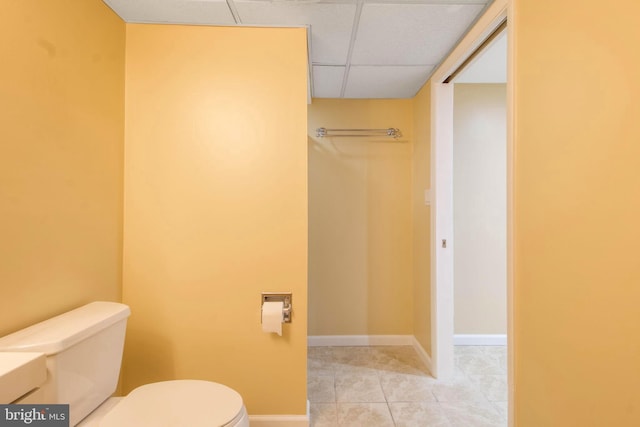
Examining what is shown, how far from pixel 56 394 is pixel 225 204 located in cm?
94

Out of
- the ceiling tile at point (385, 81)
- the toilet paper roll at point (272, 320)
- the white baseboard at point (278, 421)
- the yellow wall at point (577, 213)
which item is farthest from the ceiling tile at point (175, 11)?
the white baseboard at point (278, 421)

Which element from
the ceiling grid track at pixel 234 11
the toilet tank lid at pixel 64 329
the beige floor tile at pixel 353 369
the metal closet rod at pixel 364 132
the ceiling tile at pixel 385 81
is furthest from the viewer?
the metal closet rod at pixel 364 132

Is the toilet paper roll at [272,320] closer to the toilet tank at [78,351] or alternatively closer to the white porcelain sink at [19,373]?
the toilet tank at [78,351]

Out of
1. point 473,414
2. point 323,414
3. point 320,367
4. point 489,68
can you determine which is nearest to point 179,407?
point 323,414

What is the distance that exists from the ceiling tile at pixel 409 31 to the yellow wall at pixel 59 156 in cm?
125

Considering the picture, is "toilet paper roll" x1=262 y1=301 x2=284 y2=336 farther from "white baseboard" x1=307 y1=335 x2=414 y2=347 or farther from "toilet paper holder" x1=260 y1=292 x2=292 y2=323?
"white baseboard" x1=307 y1=335 x2=414 y2=347

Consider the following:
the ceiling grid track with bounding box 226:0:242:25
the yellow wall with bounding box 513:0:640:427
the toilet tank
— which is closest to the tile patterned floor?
the yellow wall with bounding box 513:0:640:427

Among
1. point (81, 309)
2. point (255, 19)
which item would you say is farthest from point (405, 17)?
point (81, 309)

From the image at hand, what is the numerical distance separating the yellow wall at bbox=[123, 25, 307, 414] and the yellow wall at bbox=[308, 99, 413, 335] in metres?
1.03

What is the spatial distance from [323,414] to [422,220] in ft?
4.89

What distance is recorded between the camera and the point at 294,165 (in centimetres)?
158

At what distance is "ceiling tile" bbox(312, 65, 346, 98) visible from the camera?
6.64 ft

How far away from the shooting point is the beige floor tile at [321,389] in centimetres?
188

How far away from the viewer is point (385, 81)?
7.26 ft
